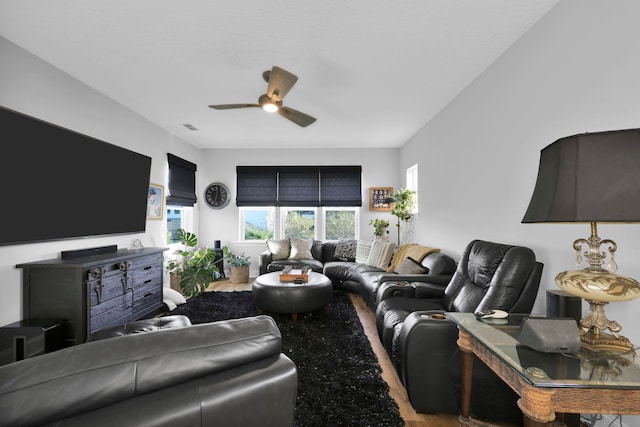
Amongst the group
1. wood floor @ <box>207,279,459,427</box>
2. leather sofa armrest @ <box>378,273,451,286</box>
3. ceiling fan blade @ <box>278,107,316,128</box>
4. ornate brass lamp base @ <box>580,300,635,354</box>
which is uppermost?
ceiling fan blade @ <box>278,107,316,128</box>

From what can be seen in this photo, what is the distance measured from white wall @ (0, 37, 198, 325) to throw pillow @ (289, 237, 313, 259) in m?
2.33

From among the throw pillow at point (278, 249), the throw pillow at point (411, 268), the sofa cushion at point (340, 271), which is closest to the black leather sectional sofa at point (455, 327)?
the throw pillow at point (411, 268)

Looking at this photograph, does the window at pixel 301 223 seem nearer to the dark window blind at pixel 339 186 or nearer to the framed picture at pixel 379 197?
the dark window blind at pixel 339 186

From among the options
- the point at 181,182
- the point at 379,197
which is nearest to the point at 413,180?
the point at 379,197

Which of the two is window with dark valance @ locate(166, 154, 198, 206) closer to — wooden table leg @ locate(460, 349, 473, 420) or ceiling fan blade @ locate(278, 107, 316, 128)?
ceiling fan blade @ locate(278, 107, 316, 128)

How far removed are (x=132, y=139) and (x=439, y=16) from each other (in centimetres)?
379

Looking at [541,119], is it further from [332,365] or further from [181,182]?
[181,182]

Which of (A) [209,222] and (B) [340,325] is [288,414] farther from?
(A) [209,222]

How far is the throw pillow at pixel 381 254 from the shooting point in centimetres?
438

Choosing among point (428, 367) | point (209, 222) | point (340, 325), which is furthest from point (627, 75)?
point (209, 222)

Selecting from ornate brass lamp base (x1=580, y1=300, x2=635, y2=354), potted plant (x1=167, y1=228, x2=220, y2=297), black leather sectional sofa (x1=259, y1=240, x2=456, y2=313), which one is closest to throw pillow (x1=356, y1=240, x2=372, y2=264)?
black leather sectional sofa (x1=259, y1=240, x2=456, y2=313)

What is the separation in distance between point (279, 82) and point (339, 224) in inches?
150

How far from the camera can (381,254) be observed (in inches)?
176

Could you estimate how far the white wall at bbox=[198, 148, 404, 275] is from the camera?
579cm
